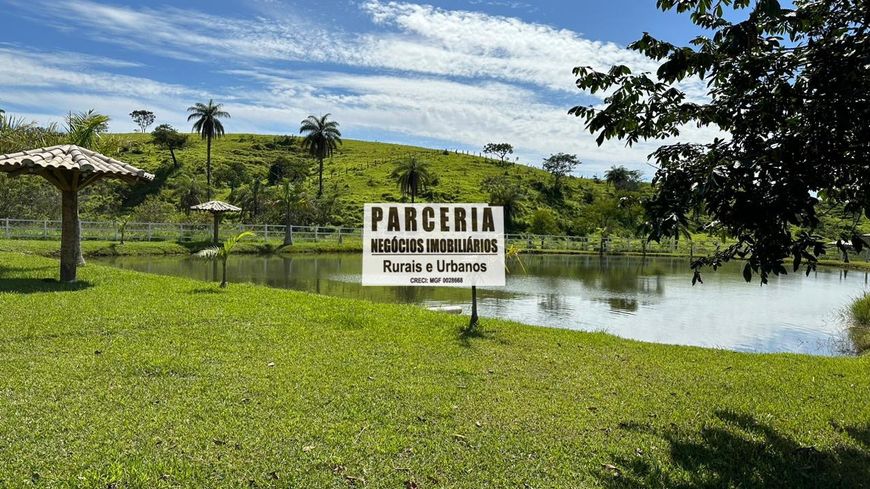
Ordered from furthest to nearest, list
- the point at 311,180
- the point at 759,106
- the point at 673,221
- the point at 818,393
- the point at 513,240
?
the point at 311,180
the point at 513,240
the point at 818,393
the point at 759,106
the point at 673,221

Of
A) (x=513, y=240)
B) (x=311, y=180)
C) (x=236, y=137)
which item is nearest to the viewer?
(x=513, y=240)

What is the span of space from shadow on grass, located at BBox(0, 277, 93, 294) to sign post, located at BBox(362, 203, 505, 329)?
5.75 m

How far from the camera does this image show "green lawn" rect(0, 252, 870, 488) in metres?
3.73

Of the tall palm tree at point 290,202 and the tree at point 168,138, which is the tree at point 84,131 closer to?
the tall palm tree at point 290,202

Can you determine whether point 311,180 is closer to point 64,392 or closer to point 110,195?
point 110,195

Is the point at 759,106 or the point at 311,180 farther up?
the point at 311,180

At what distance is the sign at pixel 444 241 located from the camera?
9.93 meters

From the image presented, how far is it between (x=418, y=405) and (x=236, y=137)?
99.9 metres

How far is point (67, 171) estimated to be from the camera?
11664 millimetres

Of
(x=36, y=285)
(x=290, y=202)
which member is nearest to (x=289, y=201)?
(x=290, y=202)

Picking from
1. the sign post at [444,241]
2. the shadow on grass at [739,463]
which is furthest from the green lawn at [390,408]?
the sign post at [444,241]

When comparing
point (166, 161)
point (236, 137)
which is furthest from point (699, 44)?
point (236, 137)

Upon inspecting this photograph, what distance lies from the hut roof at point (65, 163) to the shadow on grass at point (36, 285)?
220cm

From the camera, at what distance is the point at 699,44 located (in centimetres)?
425
